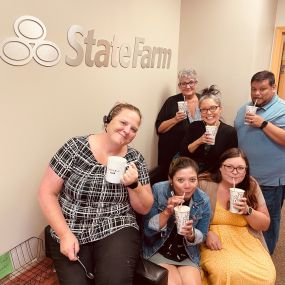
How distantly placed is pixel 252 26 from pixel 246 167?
161 cm

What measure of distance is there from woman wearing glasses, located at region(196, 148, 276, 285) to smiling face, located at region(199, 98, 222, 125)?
26cm

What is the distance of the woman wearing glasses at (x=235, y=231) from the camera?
1771mm

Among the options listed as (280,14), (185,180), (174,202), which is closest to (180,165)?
(185,180)

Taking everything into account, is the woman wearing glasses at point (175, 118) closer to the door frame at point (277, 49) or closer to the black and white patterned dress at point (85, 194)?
the black and white patterned dress at point (85, 194)

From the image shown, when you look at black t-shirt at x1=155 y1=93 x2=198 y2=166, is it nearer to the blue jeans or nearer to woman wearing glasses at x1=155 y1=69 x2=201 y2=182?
woman wearing glasses at x1=155 y1=69 x2=201 y2=182

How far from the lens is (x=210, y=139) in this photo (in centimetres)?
208

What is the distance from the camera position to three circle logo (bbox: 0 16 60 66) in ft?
5.02

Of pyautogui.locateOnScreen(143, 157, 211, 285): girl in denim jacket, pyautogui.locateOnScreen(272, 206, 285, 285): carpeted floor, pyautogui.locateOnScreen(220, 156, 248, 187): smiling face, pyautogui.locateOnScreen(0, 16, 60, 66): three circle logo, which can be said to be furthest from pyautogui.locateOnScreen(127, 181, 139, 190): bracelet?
pyautogui.locateOnScreen(272, 206, 285, 285): carpeted floor

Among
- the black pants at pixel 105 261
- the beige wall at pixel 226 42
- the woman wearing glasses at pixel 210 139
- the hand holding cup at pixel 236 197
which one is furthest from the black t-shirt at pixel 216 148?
the beige wall at pixel 226 42

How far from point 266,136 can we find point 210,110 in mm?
486

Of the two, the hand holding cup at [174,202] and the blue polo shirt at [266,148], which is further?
the blue polo shirt at [266,148]

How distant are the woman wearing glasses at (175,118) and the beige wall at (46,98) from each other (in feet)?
1.70

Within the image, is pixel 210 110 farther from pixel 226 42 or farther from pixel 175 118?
pixel 226 42

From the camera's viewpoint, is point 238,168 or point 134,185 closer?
point 134,185
